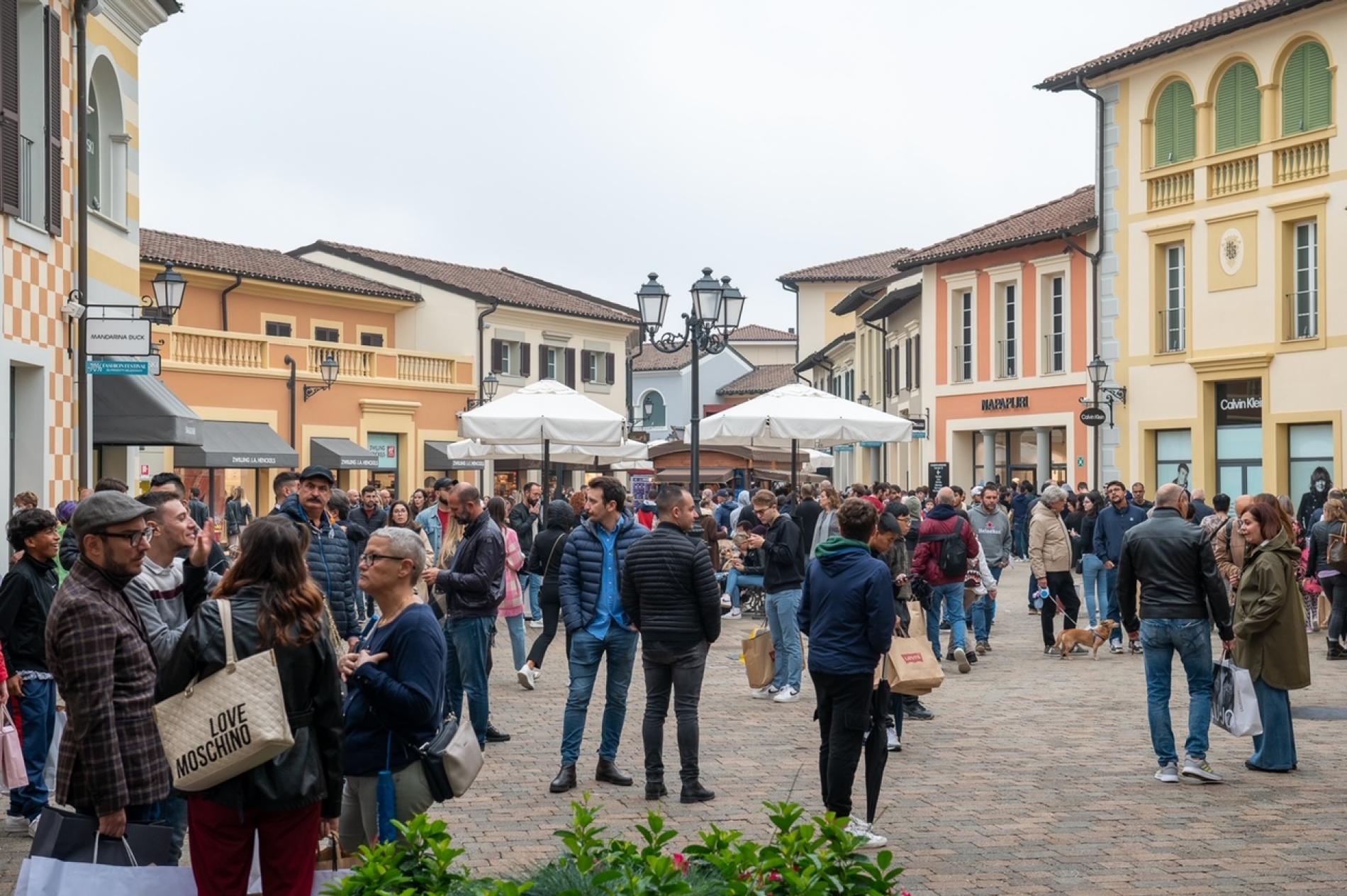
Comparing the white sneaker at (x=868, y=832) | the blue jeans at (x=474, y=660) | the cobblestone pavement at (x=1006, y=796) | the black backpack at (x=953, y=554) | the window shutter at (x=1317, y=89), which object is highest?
the window shutter at (x=1317, y=89)

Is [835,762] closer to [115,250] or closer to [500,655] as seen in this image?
[500,655]

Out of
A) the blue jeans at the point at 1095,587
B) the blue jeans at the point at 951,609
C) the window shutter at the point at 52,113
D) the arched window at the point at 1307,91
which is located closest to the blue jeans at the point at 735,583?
the blue jeans at the point at 1095,587

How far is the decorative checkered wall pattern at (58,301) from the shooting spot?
1489 centimetres

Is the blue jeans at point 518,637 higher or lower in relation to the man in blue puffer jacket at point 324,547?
lower

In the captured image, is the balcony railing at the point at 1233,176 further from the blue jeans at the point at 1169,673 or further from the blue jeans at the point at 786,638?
the blue jeans at the point at 1169,673

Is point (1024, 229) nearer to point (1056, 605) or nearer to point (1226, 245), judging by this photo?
point (1226, 245)

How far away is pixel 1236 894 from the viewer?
7.02 m

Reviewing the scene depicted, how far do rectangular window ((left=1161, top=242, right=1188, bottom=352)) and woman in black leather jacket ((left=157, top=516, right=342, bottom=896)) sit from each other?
101 feet

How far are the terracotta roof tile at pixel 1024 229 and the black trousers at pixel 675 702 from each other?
28.6 meters

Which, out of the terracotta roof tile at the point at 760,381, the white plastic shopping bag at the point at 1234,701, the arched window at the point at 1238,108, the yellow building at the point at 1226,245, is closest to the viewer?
the white plastic shopping bag at the point at 1234,701

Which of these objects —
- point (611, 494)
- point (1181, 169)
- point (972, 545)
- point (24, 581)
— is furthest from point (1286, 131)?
point (24, 581)

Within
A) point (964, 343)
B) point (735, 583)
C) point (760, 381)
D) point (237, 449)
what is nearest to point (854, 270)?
point (760, 381)

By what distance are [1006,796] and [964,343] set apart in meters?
33.0

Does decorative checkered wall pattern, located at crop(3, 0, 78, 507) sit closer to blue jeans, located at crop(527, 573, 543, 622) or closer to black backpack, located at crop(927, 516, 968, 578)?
blue jeans, located at crop(527, 573, 543, 622)
